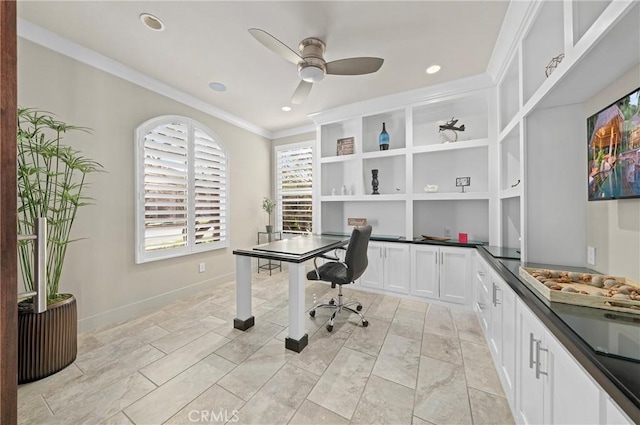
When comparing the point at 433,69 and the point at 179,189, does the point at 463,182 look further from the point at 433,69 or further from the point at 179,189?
the point at 179,189

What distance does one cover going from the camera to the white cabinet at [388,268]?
325 cm

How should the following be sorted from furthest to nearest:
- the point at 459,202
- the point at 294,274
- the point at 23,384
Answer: the point at 459,202, the point at 294,274, the point at 23,384

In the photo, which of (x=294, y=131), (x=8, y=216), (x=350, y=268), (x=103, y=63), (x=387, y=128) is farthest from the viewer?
(x=294, y=131)

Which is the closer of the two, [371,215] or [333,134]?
[371,215]

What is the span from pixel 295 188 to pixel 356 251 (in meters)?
2.73

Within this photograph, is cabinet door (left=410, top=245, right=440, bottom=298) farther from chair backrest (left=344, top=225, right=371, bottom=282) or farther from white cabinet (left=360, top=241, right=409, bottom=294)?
chair backrest (left=344, top=225, right=371, bottom=282)

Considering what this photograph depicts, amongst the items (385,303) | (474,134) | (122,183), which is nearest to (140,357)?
(122,183)

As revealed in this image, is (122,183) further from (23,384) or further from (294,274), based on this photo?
(294,274)

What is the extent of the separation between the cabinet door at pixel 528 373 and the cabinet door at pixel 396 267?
6.11 feet

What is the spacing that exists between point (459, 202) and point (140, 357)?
13.2 ft

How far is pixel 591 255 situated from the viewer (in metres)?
1.64

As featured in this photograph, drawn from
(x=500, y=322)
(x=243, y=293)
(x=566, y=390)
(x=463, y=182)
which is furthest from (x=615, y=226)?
(x=243, y=293)

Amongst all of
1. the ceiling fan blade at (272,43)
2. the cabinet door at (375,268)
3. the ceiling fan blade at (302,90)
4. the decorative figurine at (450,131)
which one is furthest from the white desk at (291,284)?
the decorative figurine at (450,131)

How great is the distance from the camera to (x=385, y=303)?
311cm
